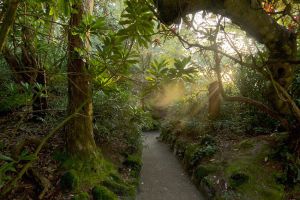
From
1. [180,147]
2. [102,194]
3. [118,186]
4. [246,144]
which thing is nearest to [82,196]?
[102,194]

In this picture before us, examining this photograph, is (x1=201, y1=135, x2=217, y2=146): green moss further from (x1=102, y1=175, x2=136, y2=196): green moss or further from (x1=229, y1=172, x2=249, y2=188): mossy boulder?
(x1=102, y1=175, x2=136, y2=196): green moss

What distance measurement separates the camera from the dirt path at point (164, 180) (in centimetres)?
585

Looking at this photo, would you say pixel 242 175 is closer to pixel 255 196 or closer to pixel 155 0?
Result: pixel 255 196

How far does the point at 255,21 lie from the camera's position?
3.59 m

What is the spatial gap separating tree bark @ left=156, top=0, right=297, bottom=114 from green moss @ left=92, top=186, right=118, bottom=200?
2.93 m

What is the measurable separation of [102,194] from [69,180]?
59cm

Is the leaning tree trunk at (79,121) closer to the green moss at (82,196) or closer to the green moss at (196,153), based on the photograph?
the green moss at (82,196)

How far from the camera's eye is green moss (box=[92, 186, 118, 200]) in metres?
4.52

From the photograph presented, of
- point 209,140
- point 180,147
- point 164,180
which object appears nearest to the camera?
point 164,180

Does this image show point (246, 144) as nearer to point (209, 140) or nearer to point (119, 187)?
point (209, 140)

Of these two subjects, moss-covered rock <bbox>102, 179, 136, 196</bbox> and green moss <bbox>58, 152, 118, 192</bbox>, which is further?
moss-covered rock <bbox>102, 179, 136, 196</bbox>

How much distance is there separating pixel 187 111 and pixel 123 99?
454 centimetres

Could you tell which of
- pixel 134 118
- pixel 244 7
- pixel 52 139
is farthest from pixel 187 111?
pixel 244 7

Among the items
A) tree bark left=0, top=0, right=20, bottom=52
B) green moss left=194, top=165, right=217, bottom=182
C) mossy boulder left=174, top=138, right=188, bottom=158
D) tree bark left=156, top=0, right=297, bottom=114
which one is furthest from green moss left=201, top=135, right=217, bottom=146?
tree bark left=0, top=0, right=20, bottom=52
